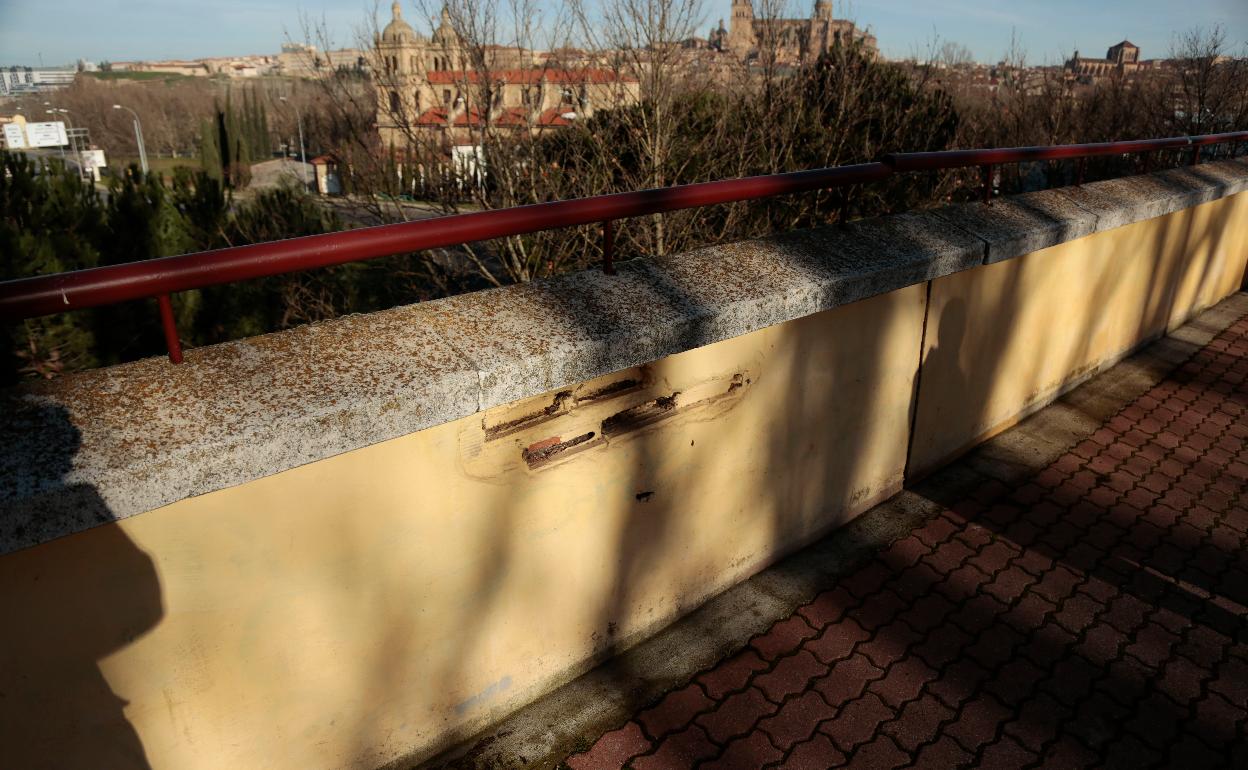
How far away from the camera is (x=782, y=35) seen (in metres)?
11.9

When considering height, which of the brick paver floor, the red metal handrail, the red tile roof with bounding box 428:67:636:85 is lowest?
the brick paver floor

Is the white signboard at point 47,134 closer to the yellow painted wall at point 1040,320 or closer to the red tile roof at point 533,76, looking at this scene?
the red tile roof at point 533,76

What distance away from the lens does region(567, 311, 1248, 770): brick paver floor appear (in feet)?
7.73

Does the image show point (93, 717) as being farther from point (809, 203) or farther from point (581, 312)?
point (809, 203)

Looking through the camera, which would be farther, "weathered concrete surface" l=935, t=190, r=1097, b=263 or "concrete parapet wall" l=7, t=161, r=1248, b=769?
"weathered concrete surface" l=935, t=190, r=1097, b=263

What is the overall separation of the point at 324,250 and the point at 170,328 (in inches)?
14.2

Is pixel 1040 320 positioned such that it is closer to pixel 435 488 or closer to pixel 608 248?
pixel 608 248

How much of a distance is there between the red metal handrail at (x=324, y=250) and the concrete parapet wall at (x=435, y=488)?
221 mm

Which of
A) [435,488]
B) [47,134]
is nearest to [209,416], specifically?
[435,488]

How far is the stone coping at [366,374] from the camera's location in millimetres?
1434

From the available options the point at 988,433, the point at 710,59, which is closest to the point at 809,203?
the point at 710,59

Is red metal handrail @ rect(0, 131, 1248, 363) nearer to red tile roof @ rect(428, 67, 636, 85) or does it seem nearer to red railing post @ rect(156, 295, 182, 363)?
red railing post @ rect(156, 295, 182, 363)

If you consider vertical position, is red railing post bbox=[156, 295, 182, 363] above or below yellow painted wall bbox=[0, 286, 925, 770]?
Answer: above

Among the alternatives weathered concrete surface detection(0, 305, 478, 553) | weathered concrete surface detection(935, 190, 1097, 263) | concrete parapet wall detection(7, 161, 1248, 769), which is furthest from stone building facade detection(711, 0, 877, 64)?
weathered concrete surface detection(0, 305, 478, 553)
